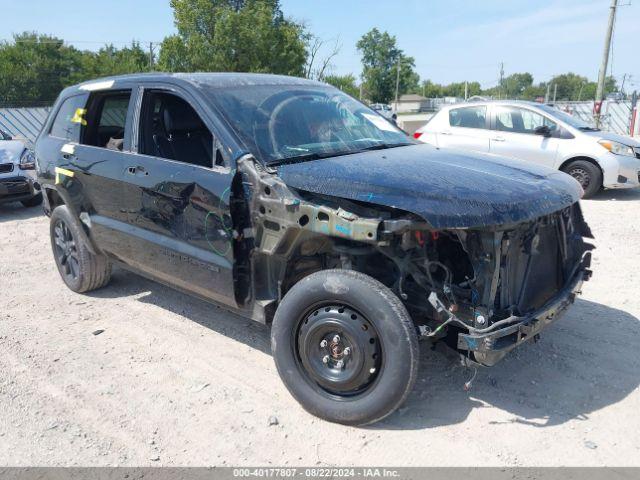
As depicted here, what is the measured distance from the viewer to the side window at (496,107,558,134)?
9.41 m

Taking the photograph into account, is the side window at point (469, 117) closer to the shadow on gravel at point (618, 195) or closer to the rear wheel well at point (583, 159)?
the rear wheel well at point (583, 159)

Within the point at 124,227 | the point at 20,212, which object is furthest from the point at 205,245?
the point at 20,212

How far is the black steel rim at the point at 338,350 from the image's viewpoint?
2.97m

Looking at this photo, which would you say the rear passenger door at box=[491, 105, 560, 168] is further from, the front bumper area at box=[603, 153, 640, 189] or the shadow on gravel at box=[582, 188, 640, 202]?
the shadow on gravel at box=[582, 188, 640, 202]

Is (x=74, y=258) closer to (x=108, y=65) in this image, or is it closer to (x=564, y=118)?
(x=564, y=118)

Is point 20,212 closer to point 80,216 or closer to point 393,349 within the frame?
point 80,216

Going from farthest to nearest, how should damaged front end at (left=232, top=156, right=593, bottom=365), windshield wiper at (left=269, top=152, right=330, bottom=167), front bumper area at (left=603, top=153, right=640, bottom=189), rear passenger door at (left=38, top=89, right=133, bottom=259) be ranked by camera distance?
front bumper area at (left=603, top=153, right=640, bottom=189), rear passenger door at (left=38, top=89, right=133, bottom=259), windshield wiper at (left=269, top=152, right=330, bottom=167), damaged front end at (left=232, top=156, right=593, bottom=365)

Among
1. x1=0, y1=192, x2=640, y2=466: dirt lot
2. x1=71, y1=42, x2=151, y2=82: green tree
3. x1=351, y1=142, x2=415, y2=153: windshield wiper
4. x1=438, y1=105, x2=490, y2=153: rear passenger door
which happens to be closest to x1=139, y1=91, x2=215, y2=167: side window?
x1=351, y1=142, x2=415, y2=153: windshield wiper

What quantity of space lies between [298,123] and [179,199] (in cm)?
97

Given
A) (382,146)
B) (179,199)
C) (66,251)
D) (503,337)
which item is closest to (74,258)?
(66,251)

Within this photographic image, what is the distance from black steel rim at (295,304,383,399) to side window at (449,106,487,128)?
25.1ft

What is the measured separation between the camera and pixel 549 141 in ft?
30.3

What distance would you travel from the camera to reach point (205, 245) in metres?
3.61

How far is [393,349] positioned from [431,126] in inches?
320
